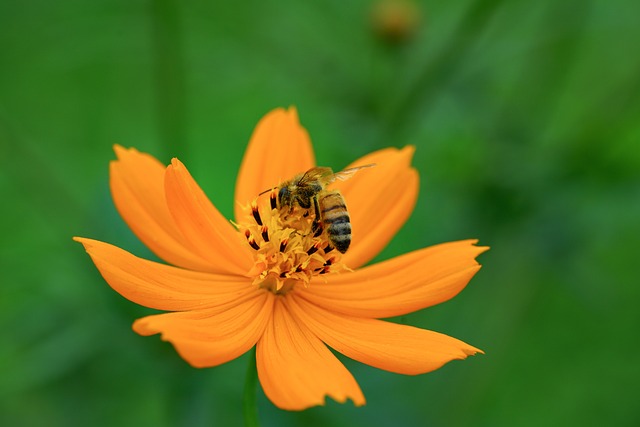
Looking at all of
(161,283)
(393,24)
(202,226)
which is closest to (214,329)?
(161,283)

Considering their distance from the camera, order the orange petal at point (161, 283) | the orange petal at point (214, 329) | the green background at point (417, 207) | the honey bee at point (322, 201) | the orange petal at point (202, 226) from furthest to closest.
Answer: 1. the green background at point (417, 207)
2. the honey bee at point (322, 201)
3. the orange petal at point (202, 226)
4. the orange petal at point (161, 283)
5. the orange petal at point (214, 329)

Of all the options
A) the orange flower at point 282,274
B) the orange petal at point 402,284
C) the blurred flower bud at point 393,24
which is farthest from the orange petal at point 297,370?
the blurred flower bud at point 393,24

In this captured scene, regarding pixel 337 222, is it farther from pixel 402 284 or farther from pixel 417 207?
pixel 417 207

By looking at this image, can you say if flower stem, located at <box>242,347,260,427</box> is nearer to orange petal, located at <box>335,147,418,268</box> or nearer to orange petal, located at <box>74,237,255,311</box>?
orange petal, located at <box>74,237,255,311</box>

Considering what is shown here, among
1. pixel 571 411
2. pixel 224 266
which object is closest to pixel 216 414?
pixel 224 266

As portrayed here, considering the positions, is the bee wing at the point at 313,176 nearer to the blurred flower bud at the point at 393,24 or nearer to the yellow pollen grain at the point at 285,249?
the yellow pollen grain at the point at 285,249

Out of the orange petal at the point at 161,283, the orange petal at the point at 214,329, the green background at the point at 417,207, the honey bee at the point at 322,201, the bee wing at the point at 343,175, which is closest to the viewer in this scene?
Result: the orange petal at the point at 214,329
